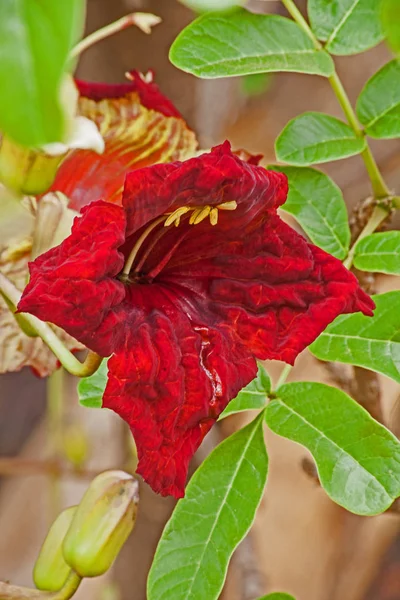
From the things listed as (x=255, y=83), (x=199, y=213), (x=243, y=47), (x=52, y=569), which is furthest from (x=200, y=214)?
(x=255, y=83)

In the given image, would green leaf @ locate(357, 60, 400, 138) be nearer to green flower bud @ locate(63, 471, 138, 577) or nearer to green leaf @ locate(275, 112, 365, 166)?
green leaf @ locate(275, 112, 365, 166)

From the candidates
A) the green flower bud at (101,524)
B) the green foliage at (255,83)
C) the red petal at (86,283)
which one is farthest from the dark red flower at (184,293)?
the green foliage at (255,83)

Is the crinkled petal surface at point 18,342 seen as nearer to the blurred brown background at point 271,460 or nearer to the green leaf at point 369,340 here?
the green leaf at point 369,340

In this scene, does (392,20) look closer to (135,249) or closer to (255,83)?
(135,249)

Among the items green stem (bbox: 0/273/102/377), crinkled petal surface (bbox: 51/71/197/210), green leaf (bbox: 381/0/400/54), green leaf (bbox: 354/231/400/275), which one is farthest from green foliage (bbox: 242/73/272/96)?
green leaf (bbox: 381/0/400/54)

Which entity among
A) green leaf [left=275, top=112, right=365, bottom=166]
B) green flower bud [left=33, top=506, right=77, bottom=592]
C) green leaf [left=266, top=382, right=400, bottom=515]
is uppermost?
green leaf [left=275, top=112, right=365, bottom=166]
